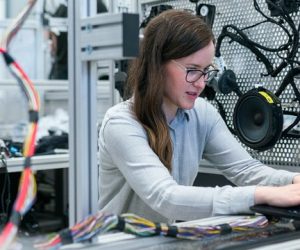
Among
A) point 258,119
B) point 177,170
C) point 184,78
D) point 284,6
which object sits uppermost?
point 284,6

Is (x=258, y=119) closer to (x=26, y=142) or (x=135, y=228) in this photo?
(x=135, y=228)

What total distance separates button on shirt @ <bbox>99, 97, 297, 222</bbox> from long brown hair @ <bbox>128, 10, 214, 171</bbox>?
0.04 m

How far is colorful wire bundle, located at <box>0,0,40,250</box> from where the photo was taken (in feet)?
1.68

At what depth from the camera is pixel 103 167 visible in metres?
1.13

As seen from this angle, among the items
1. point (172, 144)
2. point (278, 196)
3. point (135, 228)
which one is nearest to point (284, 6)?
point (172, 144)

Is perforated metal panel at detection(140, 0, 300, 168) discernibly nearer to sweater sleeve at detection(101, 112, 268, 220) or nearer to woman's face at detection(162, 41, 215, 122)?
woman's face at detection(162, 41, 215, 122)

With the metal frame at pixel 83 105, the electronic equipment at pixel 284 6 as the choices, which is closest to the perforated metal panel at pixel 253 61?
the electronic equipment at pixel 284 6

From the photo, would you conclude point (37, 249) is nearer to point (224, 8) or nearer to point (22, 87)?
point (22, 87)

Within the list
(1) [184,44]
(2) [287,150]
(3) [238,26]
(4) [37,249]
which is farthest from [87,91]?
(3) [238,26]

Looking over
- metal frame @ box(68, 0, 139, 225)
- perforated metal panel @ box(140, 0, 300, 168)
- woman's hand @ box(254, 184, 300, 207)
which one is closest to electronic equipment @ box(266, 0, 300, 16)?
perforated metal panel @ box(140, 0, 300, 168)

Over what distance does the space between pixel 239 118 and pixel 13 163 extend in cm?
→ 98

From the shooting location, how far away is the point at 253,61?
137cm

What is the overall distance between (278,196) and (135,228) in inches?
11.6

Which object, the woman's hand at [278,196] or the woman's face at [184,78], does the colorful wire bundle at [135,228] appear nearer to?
the woman's hand at [278,196]
